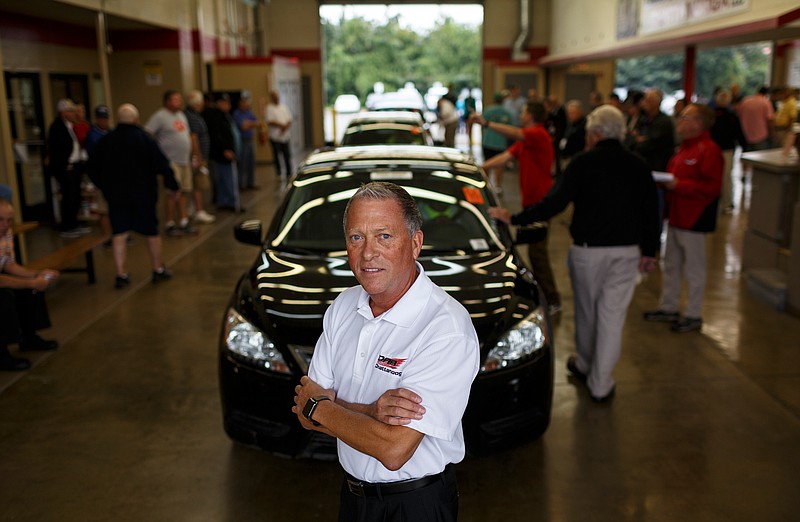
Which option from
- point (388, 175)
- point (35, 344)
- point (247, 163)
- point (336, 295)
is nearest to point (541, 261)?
point (388, 175)

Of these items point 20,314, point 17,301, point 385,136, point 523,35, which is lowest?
point 20,314

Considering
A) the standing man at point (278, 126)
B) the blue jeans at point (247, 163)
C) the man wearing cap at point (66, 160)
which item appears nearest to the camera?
the man wearing cap at point (66, 160)

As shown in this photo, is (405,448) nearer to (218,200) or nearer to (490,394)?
(490,394)

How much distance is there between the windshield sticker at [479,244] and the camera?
4676 millimetres

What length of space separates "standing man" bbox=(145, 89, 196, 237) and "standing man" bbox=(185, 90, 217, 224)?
26cm

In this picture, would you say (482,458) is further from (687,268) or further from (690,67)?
(690,67)

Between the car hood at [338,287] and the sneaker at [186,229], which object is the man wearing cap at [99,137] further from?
the car hood at [338,287]

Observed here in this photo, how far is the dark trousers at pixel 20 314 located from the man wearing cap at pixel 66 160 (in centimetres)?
489

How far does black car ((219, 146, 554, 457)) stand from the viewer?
3693 mm

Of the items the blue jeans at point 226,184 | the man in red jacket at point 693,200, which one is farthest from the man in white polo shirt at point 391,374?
the blue jeans at point 226,184

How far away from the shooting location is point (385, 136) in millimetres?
11195

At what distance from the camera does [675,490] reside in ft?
12.7

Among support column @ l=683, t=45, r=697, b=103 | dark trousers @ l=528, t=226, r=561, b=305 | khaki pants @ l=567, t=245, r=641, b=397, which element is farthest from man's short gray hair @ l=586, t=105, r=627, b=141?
support column @ l=683, t=45, r=697, b=103

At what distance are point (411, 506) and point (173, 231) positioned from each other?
30.0 feet
